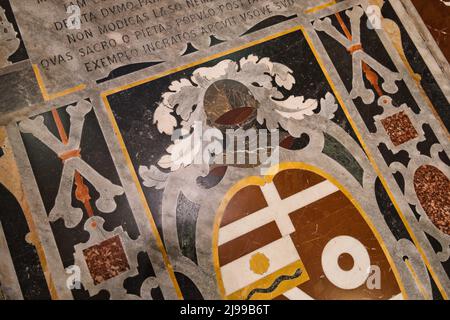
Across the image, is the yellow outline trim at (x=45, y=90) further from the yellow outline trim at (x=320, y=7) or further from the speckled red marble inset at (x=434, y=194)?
the speckled red marble inset at (x=434, y=194)

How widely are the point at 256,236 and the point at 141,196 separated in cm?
72

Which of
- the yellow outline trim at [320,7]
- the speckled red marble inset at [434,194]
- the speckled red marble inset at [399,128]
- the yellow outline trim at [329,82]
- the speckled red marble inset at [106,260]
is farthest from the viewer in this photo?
the yellow outline trim at [320,7]

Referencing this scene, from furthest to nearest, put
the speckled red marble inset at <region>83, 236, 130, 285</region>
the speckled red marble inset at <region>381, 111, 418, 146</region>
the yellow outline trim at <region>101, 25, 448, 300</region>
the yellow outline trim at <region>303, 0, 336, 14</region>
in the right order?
the yellow outline trim at <region>303, 0, 336, 14</region>, the speckled red marble inset at <region>381, 111, 418, 146</region>, the yellow outline trim at <region>101, 25, 448, 300</region>, the speckled red marble inset at <region>83, 236, 130, 285</region>

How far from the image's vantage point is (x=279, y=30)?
262 centimetres

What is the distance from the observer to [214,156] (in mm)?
2342

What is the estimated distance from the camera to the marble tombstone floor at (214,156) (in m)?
2.13

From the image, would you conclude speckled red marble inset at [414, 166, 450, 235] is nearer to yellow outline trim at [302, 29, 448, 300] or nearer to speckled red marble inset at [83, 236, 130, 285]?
yellow outline trim at [302, 29, 448, 300]

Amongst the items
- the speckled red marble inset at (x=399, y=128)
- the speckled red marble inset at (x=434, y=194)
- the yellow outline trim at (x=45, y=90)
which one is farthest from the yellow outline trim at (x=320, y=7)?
the yellow outline trim at (x=45, y=90)

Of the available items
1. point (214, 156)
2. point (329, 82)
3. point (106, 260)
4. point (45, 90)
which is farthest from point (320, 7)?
point (106, 260)

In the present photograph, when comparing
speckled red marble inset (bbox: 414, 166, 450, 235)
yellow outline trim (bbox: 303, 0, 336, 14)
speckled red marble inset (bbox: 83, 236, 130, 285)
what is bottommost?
speckled red marble inset (bbox: 414, 166, 450, 235)

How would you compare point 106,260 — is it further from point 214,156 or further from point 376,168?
point 376,168

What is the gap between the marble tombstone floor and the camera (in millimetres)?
2133

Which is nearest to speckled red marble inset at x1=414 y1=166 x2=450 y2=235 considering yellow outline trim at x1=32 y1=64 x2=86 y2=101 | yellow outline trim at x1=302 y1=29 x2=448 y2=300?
yellow outline trim at x1=302 y1=29 x2=448 y2=300
